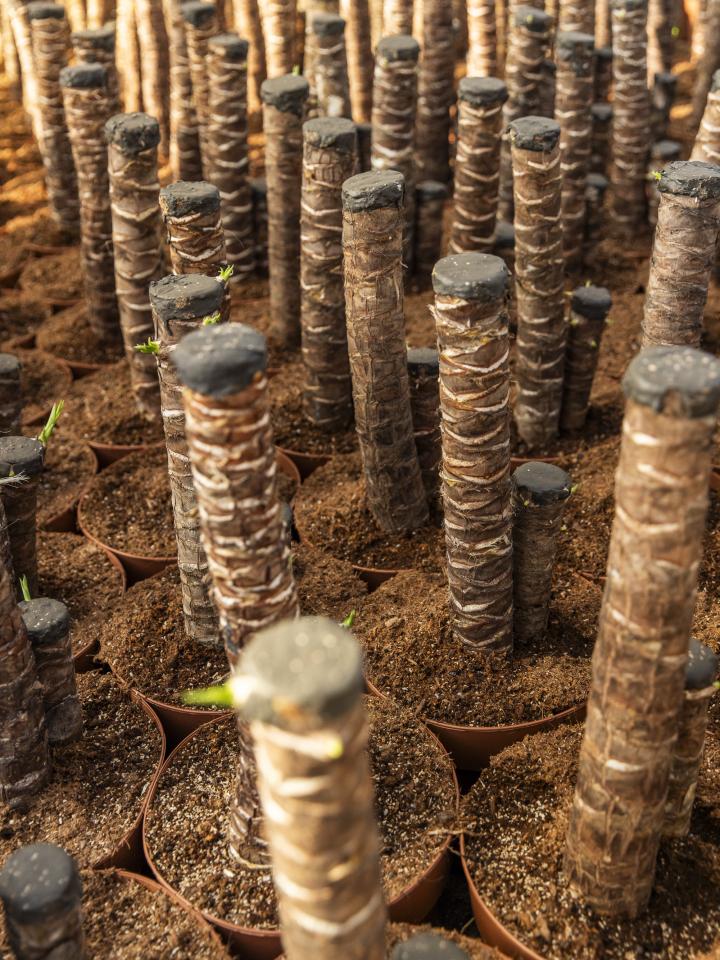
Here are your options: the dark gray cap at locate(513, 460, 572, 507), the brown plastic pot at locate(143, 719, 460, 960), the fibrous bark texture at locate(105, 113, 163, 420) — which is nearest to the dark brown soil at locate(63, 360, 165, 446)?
the fibrous bark texture at locate(105, 113, 163, 420)

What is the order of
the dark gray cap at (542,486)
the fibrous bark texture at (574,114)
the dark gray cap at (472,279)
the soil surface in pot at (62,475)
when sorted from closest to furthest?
the dark gray cap at (472,279), the dark gray cap at (542,486), the soil surface in pot at (62,475), the fibrous bark texture at (574,114)

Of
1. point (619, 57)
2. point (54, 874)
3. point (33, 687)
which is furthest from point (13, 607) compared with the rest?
point (619, 57)

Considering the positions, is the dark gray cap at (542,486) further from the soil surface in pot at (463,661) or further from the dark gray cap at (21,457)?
the dark gray cap at (21,457)

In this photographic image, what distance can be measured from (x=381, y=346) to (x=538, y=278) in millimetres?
753

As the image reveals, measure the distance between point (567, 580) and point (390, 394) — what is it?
84 cm

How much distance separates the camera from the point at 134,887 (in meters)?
2.75

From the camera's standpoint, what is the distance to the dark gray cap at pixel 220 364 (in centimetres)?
203

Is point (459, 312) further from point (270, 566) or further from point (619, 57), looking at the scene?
point (619, 57)

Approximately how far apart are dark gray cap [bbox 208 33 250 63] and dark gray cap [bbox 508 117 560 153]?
1.81m

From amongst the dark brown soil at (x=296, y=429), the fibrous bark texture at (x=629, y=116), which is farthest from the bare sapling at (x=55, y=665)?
the fibrous bark texture at (x=629, y=116)

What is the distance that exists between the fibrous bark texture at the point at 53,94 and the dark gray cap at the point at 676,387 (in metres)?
4.57

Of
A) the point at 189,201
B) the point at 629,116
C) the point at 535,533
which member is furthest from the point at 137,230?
the point at 629,116

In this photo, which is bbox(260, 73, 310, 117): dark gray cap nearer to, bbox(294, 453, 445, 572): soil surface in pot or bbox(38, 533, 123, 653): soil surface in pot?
bbox(294, 453, 445, 572): soil surface in pot

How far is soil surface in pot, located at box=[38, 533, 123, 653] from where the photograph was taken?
3.57 m
